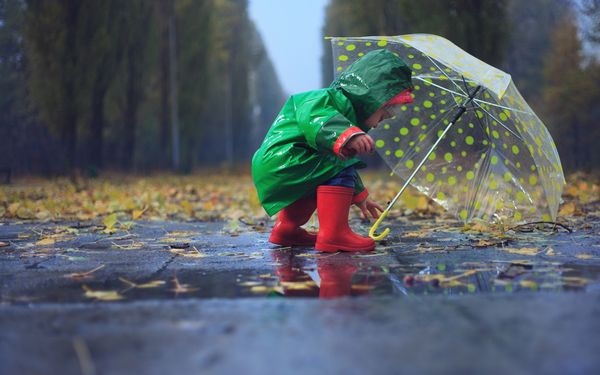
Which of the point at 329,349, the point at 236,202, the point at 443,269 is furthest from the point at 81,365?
the point at 236,202

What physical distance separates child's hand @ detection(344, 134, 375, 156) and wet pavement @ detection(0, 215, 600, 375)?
1.66 ft

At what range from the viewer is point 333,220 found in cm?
333

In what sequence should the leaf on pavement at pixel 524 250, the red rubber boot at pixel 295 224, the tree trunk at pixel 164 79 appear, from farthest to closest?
1. the tree trunk at pixel 164 79
2. the red rubber boot at pixel 295 224
3. the leaf on pavement at pixel 524 250

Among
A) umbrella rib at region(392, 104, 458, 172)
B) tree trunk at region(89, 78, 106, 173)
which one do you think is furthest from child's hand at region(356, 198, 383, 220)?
tree trunk at region(89, 78, 106, 173)

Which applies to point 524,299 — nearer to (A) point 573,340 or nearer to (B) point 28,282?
(A) point 573,340

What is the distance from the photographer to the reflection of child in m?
3.34

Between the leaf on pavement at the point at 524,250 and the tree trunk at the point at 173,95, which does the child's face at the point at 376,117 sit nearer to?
the leaf on pavement at the point at 524,250

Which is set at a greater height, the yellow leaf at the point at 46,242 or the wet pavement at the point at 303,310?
the wet pavement at the point at 303,310

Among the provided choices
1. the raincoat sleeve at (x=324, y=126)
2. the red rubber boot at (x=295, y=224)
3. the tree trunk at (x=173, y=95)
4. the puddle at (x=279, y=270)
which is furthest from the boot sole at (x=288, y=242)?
the tree trunk at (x=173, y=95)

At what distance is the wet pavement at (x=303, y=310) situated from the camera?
1521mm

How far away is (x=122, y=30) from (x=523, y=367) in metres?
19.6

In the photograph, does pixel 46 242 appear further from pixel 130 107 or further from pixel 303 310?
pixel 130 107

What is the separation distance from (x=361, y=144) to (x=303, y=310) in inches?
46.7

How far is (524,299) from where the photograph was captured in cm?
211
